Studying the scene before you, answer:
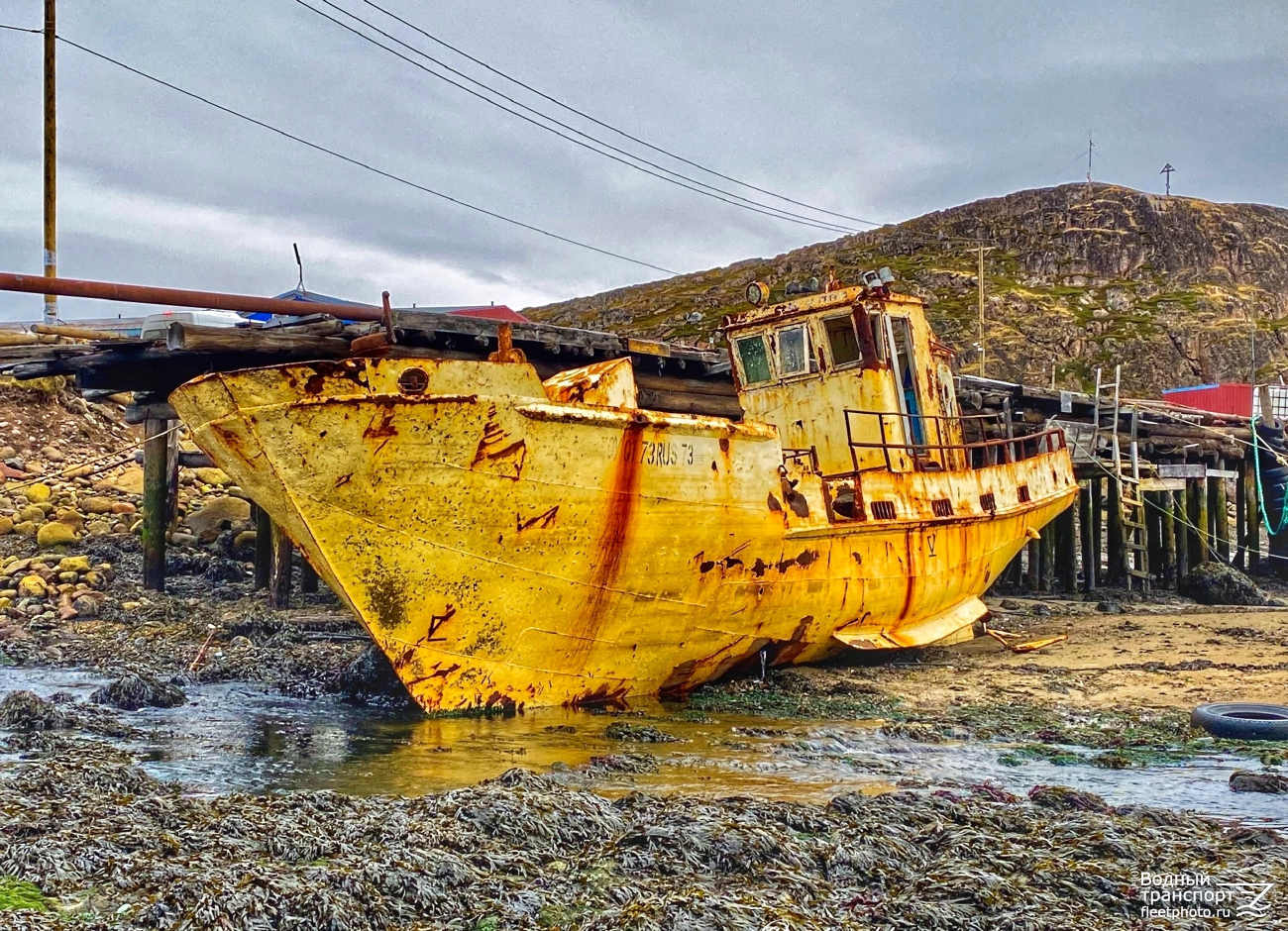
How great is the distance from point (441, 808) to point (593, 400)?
4.04 meters

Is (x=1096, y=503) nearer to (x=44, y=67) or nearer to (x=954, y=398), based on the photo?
(x=954, y=398)

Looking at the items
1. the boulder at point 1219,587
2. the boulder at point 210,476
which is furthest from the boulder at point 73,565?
the boulder at point 1219,587

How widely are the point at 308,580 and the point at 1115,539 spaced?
1371 centimetres

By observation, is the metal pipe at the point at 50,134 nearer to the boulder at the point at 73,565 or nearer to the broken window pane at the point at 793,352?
the boulder at the point at 73,565

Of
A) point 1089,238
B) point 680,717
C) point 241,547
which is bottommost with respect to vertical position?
A: point 680,717

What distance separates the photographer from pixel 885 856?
5.00 meters

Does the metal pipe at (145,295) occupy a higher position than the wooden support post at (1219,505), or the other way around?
the metal pipe at (145,295)

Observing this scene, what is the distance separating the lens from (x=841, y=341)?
504 inches

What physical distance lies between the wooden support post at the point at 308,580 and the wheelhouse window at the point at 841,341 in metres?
7.80

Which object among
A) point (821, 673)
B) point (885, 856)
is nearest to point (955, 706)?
point (821, 673)

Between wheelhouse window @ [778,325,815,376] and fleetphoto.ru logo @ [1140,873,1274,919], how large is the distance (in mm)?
8563

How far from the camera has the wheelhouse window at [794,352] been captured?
1275 cm

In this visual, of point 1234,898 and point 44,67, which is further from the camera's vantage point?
point 44,67

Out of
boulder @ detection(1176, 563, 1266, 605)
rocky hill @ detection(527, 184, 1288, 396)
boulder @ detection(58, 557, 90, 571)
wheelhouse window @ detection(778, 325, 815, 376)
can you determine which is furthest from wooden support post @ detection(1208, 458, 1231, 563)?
rocky hill @ detection(527, 184, 1288, 396)
